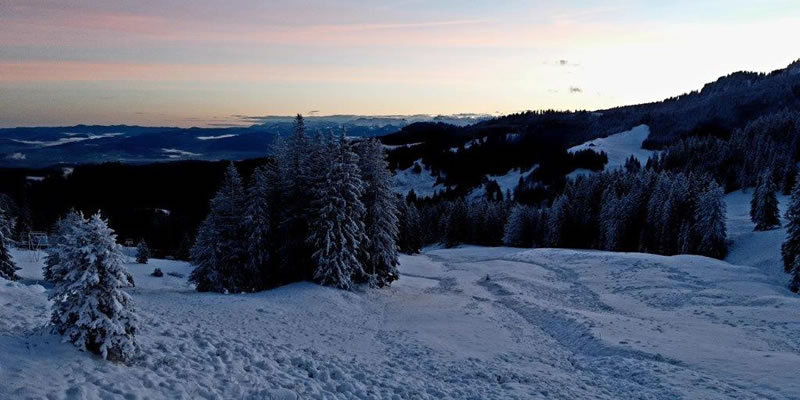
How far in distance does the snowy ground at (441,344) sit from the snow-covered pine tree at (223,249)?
5.22 meters

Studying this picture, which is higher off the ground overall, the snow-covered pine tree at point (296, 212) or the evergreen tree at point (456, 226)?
the snow-covered pine tree at point (296, 212)

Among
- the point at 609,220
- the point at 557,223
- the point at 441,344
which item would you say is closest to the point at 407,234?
the point at 557,223

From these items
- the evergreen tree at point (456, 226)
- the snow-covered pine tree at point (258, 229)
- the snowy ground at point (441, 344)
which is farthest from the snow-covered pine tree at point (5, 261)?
the evergreen tree at point (456, 226)

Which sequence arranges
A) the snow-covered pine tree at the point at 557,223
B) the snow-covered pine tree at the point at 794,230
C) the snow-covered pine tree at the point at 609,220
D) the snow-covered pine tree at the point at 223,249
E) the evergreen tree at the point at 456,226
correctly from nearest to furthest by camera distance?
the snow-covered pine tree at the point at 223,249 < the snow-covered pine tree at the point at 794,230 < the snow-covered pine tree at the point at 609,220 < the snow-covered pine tree at the point at 557,223 < the evergreen tree at the point at 456,226

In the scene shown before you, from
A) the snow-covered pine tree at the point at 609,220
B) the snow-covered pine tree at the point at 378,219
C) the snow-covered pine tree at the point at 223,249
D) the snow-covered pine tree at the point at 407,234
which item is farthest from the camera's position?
the snow-covered pine tree at the point at 407,234

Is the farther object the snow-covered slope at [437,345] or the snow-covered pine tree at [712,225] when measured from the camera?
the snow-covered pine tree at [712,225]

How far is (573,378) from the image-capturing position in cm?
1702

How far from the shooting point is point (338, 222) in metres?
31.1

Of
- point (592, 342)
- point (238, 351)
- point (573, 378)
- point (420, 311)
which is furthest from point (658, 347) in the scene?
point (238, 351)

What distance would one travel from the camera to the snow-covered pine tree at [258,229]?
3234cm

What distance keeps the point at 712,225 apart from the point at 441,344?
5617 cm

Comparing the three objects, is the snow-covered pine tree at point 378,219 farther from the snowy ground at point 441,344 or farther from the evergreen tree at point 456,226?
the evergreen tree at point 456,226

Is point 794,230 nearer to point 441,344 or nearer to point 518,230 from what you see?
point 441,344

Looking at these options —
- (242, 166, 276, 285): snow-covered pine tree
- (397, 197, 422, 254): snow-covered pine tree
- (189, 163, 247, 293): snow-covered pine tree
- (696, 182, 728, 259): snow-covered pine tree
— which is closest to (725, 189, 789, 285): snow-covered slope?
(696, 182, 728, 259): snow-covered pine tree
